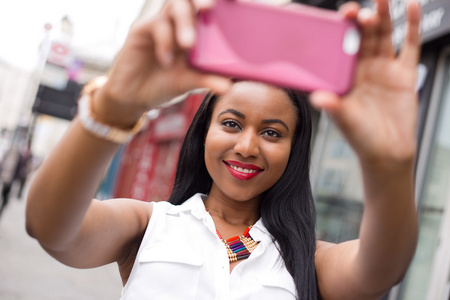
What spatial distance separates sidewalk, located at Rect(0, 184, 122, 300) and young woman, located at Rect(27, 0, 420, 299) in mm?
3688

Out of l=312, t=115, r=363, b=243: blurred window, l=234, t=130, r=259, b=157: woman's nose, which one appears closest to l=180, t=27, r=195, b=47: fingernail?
l=234, t=130, r=259, b=157: woman's nose

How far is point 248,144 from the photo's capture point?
4.98ft

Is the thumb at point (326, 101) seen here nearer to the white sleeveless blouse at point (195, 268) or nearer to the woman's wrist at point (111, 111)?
the woman's wrist at point (111, 111)

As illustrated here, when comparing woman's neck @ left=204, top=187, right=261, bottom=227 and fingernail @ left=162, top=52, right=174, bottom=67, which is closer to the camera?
fingernail @ left=162, top=52, right=174, bottom=67

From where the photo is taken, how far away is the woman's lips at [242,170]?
1559 mm

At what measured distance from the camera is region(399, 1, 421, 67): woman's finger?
3.09 feet

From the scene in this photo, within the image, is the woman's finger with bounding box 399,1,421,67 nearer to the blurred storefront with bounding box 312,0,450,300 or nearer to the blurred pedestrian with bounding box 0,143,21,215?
the blurred storefront with bounding box 312,0,450,300

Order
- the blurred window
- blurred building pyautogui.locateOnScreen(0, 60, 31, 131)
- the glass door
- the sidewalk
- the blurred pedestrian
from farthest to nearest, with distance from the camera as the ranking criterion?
blurred building pyautogui.locateOnScreen(0, 60, 31, 131), the blurred pedestrian, the sidewalk, the blurred window, the glass door

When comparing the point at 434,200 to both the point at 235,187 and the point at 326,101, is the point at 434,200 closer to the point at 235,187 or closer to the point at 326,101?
the point at 235,187

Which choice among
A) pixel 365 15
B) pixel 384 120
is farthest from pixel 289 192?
pixel 365 15

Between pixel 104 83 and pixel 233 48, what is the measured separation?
0.99 ft

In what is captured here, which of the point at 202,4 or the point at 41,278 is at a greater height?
the point at 202,4

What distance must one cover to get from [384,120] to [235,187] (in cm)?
69

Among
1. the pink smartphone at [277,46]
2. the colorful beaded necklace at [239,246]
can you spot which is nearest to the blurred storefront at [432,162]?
the colorful beaded necklace at [239,246]
